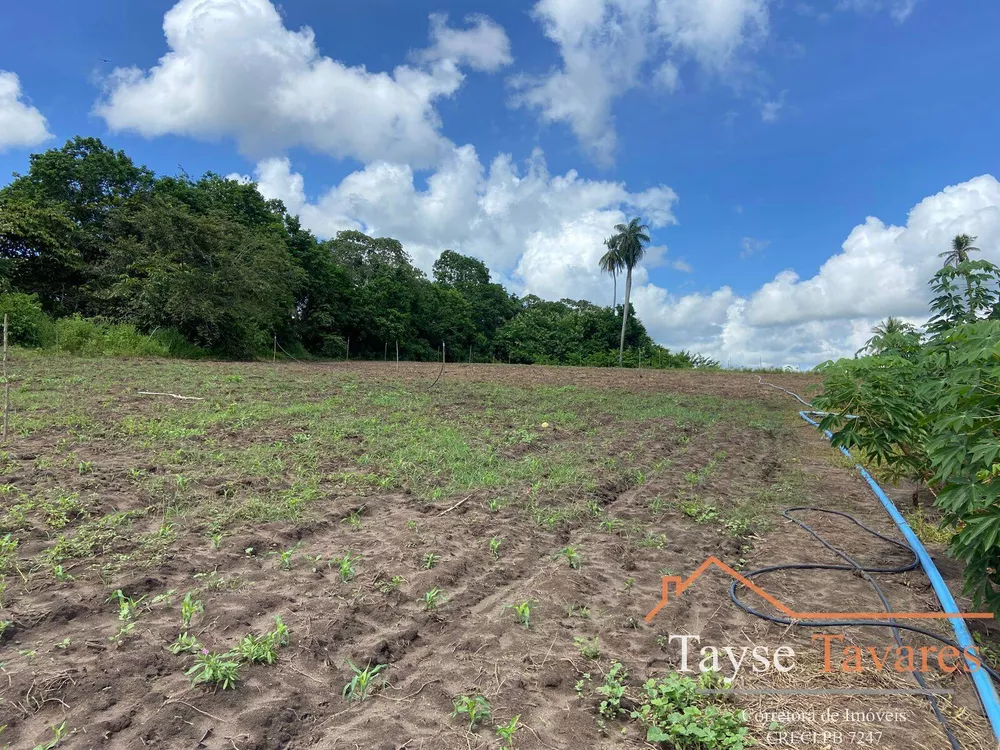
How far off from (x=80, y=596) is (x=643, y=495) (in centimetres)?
437

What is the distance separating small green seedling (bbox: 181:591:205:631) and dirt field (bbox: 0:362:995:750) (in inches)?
0.9

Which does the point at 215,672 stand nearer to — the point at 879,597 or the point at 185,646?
the point at 185,646

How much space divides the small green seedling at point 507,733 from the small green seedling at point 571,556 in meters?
1.49

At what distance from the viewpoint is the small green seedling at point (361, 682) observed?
2189 mm

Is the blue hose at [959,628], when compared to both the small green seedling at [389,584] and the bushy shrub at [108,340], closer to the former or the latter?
the small green seedling at [389,584]

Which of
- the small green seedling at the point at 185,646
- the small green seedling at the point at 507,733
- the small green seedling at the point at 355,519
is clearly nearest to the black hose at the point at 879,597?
the small green seedling at the point at 507,733

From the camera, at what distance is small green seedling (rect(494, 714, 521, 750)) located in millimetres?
1959

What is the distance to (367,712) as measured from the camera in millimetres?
2105

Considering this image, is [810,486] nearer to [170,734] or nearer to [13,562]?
[170,734]

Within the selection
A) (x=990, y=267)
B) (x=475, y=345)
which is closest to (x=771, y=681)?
(x=990, y=267)

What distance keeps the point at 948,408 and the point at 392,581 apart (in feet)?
11.7

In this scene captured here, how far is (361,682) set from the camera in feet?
7.38
